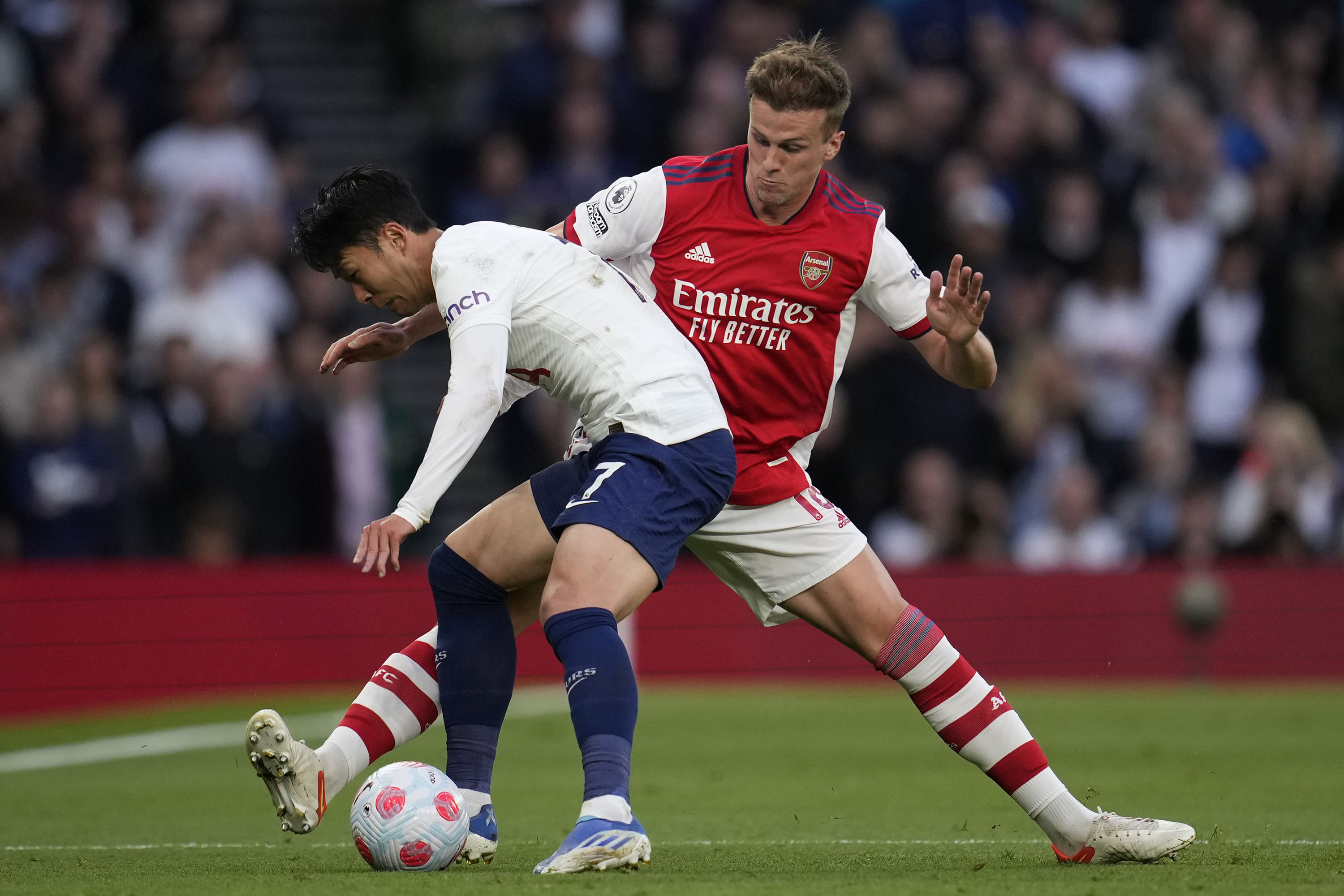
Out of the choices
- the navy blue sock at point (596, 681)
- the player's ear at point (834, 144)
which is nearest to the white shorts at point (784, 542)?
the navy blue sock at point (596, 681)

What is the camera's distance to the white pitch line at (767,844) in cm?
577

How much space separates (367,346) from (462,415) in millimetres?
887

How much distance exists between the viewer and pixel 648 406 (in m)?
5.11

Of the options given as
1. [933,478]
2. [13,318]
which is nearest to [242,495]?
[13,318]

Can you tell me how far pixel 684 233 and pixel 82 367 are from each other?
6.74 meters

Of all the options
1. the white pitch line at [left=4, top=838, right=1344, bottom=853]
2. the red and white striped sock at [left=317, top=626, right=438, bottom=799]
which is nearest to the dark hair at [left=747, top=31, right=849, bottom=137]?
the red and white striped sock at [left=317, top=626, right=438, bottom=799]

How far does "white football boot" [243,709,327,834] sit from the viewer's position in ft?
16.3

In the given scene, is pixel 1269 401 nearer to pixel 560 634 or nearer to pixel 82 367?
pixel 82 367

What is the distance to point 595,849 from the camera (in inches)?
182

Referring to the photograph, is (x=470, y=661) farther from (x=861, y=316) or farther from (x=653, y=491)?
(x=861, y=316)

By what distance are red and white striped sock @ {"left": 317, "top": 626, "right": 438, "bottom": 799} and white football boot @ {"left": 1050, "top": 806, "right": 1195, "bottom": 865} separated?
1.94m

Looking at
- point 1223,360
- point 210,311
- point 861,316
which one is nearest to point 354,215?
point 210,311

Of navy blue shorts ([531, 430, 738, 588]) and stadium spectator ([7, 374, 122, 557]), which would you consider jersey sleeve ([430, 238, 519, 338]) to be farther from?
stadium spectator ([7, 374, 122, 557])

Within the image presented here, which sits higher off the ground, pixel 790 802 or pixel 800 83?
pixel 800 83
